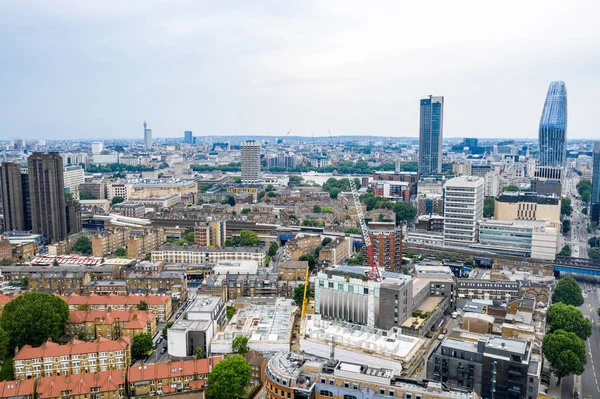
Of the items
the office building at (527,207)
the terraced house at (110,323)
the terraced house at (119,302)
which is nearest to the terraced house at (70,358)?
the terraced house at (110,323)

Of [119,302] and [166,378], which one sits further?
[119,302]

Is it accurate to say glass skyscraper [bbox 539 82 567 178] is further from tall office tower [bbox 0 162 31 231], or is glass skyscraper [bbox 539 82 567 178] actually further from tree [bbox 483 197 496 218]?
tall office tower [bbox 0 162 31 231]

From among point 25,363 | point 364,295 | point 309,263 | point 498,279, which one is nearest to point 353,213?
point 309,263

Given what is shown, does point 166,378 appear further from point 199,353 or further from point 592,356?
point 592,356

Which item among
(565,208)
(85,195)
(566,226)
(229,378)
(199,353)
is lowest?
(199,353)

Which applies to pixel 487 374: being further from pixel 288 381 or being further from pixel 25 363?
pixel 25 363

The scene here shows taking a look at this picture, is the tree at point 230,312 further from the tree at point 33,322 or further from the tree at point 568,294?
the tree at point 568,294

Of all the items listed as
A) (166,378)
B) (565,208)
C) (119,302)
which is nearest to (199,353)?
(166,378)
